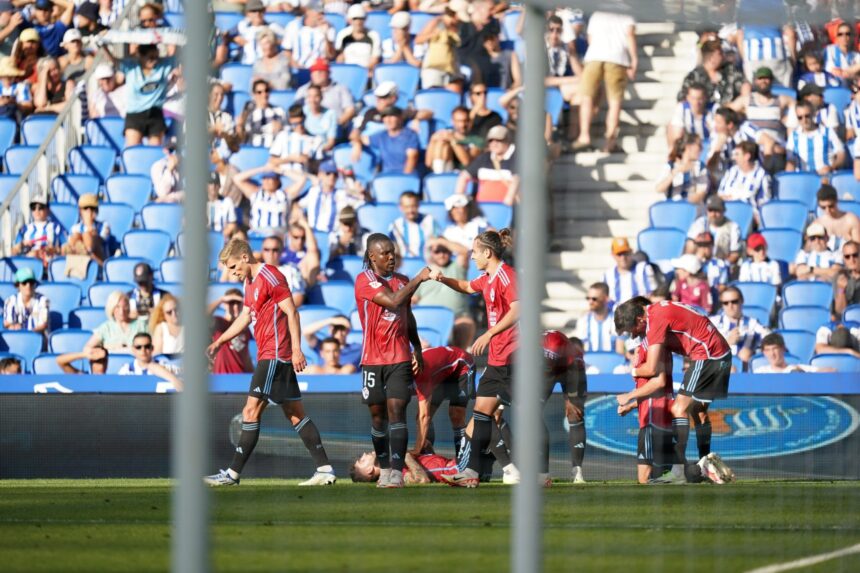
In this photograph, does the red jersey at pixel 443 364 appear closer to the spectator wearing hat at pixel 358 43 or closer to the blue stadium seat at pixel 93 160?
the spectator wearing hat at pixel 358 43

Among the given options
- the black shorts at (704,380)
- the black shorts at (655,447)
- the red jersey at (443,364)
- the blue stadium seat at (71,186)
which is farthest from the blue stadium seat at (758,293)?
the blue stadium seat at (71,186)

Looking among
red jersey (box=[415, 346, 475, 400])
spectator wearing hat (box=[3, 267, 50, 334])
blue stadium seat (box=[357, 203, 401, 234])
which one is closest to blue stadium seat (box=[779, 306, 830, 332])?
red jersey (box=[415, 346, 475, 400])

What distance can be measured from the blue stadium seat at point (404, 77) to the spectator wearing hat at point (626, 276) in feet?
7.59

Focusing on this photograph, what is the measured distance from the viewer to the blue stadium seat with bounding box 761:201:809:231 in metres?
8.91

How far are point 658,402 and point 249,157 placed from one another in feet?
14.1

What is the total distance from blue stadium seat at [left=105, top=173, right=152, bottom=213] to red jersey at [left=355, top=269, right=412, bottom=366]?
3323mm

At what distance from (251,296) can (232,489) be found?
4.70 ft

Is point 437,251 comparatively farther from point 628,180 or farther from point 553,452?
point 628,180

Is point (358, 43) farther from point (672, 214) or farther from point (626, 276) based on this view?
point (672, 214)

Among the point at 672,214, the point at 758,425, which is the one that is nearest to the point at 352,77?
the point at 672,214

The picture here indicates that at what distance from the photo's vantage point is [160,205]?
13.3 m

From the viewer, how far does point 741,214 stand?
902cm

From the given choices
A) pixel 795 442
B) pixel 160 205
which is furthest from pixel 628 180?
pixel 160 205

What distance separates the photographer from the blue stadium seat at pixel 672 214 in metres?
8.52
